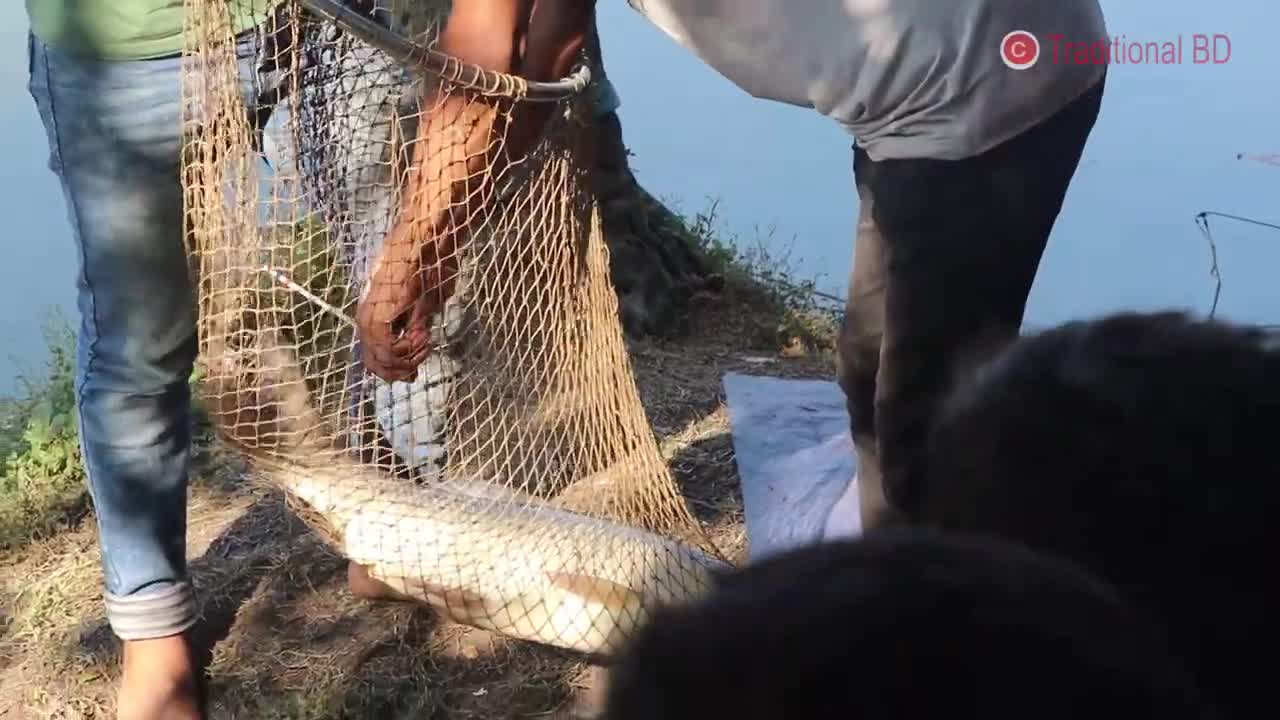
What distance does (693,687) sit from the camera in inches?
19.3

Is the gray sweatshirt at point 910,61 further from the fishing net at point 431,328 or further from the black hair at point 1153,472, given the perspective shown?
the black hair at point 1153,472

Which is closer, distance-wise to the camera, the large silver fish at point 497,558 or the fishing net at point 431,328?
the fishing net at point 431,328

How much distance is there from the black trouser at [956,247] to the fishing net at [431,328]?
0.32 metres

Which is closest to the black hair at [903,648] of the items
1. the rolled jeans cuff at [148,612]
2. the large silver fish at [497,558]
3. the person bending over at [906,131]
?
the person bending over at [906,131]

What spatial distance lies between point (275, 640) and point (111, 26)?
89 centimetres

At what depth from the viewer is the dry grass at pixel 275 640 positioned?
66.5 inches

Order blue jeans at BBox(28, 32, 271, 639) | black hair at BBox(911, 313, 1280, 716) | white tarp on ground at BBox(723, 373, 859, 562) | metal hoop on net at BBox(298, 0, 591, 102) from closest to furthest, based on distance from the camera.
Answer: black hair at BBox(911, 313, 1280, 716)
metal hoop on net at BBox(298, 0, 591, 102)
blue jeans at BBox(28, 32, 271, 639)
white tarp on ground at BBox(723, 373, 859, 562)

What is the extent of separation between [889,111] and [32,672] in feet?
4.45

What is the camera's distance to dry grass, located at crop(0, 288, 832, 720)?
1.69 metres

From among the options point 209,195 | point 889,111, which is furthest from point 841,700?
point 209,195

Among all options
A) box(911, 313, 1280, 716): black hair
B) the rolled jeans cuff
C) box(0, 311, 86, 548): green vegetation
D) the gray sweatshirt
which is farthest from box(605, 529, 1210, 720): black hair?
box(0, 311, 86, 548): green vegetation

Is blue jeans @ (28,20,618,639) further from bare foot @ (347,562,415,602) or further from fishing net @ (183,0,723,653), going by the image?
bare foot @ (347,562,415,602)

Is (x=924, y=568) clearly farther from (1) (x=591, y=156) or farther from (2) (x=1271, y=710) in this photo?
(1) (x=591, y=156)

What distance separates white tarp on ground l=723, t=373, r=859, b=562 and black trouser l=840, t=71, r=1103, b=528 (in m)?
0.57
